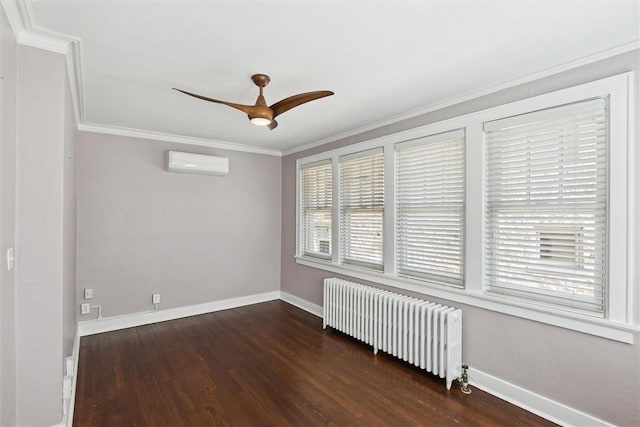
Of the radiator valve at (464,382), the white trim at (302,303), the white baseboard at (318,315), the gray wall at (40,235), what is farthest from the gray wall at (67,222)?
the radiator valve at (464,382)

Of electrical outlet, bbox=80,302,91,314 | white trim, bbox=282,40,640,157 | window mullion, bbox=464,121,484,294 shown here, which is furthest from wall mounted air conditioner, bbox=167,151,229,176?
window mullion, bbox=464,121,484,294

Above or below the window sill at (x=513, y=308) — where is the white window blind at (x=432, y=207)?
above

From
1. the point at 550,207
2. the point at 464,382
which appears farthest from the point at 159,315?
the point at 550,207

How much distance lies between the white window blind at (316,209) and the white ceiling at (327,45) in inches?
61.2

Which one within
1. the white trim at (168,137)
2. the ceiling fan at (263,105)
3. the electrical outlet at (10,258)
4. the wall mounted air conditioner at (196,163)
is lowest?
the electrical outlet at (10,258)

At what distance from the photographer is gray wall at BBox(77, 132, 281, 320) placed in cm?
380

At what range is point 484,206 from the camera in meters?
2.65

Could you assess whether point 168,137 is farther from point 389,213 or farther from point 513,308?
point 513,308

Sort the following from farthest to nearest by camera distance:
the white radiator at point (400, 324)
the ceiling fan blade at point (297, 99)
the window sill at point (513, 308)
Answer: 1. the white radiator at point (400, 324)
2. the ceiling fan blade at point (297, 99)
3. the window sill at point (513, 308)

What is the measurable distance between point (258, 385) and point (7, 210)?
210 cm

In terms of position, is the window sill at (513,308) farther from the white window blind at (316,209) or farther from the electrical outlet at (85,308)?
the electrical outlet at (85,308)

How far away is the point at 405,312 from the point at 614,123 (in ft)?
6.84

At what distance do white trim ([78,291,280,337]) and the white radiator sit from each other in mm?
1571

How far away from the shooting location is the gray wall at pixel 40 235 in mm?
1870
